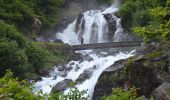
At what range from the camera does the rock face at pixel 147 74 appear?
44.5ft

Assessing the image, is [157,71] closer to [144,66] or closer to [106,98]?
[144,66]

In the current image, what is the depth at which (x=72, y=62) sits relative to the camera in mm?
29000

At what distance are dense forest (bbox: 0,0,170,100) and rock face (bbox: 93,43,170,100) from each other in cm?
69

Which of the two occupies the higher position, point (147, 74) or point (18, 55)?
point (18, 55)

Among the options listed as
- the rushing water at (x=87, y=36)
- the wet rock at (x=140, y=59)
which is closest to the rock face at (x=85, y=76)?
the rushing water at (x=87, y=36)

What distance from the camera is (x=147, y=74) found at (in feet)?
48.1

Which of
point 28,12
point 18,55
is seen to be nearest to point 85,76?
point 18,55

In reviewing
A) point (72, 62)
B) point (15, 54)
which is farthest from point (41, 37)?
point (15, 54)

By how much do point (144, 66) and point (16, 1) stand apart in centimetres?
2527

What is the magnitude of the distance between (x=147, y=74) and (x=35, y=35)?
1010 inches

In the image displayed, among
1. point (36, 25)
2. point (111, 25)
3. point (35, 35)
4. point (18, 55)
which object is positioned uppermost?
point (36, 25)

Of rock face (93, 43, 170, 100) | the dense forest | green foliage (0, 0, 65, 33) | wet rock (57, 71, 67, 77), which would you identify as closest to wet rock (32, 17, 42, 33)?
the dense forest

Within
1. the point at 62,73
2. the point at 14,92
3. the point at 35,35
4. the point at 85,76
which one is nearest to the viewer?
the point at 14,92

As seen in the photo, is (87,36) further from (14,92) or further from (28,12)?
(14,92)
